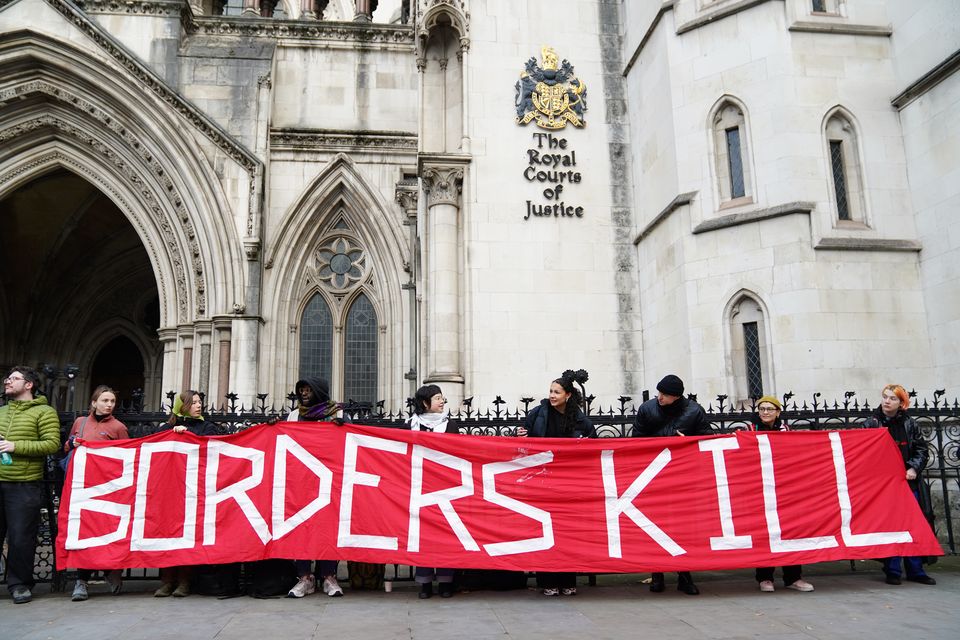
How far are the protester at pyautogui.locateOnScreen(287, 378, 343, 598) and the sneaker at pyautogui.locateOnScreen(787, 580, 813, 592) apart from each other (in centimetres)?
438

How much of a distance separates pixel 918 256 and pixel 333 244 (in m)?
14.4

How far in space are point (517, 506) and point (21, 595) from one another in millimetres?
4690

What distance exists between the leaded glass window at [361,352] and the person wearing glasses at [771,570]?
45.9 feet

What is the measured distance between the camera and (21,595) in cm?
662

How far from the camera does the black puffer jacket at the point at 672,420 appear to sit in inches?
281

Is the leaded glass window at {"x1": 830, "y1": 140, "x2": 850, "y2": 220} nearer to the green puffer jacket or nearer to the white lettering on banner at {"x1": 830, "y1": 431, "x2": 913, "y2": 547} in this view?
the white lettering on banner at {"x1": 830, "y1": 431, "x2": 913, "y2": 547}

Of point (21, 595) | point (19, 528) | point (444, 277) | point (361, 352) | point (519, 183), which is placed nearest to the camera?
point (21, 595)

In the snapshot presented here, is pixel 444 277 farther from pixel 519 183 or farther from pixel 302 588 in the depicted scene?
pixel 302 588

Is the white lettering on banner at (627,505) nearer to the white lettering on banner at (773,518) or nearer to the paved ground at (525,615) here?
the paved ground at (525,615)

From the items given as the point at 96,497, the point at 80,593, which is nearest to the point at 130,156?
the point at 96,497

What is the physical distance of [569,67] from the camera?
563 inches

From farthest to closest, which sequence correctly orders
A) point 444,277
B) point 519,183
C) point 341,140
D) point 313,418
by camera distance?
1. point 341,140
2. point 519,183
3. point 444,277
4. point 313,418

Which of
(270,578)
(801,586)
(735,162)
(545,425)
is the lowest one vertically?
(801,586)

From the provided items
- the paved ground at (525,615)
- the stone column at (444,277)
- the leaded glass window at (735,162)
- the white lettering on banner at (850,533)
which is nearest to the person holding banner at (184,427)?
the paved ground at (525,615)
